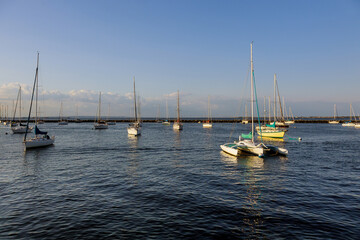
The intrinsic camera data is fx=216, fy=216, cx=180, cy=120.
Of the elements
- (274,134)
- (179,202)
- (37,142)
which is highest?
(37,142)

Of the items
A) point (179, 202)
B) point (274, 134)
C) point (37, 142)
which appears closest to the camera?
point (179, 202)

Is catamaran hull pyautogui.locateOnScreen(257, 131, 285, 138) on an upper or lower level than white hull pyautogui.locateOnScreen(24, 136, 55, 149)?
lower

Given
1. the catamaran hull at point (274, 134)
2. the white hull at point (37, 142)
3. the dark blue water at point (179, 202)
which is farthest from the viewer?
the catamaran hull at point (274, 134)

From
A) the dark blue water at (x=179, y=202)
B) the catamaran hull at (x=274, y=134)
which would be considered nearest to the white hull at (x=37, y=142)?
the dark blue water at (x=179, y=202)

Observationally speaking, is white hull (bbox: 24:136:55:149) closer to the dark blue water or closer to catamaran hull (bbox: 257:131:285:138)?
the dark blue water

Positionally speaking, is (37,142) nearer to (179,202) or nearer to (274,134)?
(179,202)

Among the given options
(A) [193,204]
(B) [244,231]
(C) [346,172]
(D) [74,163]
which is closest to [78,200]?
(A) [193,204]

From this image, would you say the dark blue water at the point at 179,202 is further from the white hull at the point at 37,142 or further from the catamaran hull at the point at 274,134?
the catamaran hull at the point at 274,134

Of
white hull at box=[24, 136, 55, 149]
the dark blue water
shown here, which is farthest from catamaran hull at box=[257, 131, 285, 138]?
white hull at box=[24, 136, 55, 149]

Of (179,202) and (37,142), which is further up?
(37,142)

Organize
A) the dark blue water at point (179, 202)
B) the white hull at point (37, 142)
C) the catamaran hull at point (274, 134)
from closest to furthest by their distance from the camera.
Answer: the dark blue water at point (179, 202), the white hull at point (37, 142), the catamaran hull at point (274, 134)

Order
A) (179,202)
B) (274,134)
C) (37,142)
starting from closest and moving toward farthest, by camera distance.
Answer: (179,202) → (37,142) → (274,134)

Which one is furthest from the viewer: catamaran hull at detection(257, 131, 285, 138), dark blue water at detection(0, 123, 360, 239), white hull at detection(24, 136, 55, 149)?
catamaran hull at detection(257, 131, 285, 138)

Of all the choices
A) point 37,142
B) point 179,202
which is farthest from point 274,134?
point 37,142
